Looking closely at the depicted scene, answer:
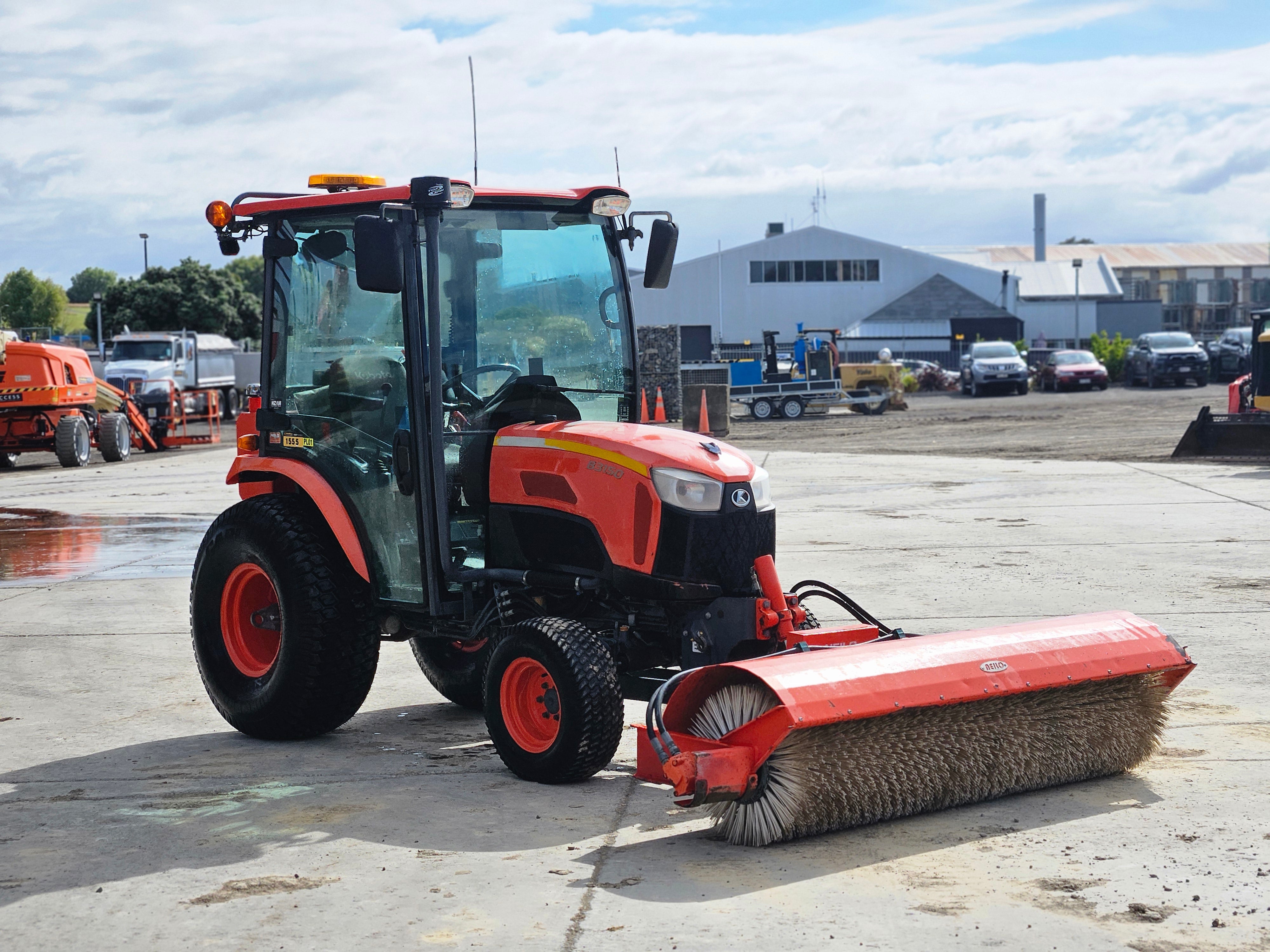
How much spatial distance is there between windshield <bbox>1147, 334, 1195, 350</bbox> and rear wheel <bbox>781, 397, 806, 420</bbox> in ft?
57.1

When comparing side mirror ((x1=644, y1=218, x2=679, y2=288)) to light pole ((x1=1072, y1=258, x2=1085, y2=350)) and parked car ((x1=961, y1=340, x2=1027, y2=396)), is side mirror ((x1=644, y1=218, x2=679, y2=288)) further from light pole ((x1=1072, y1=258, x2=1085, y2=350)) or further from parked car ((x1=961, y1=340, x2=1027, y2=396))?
light pole ((x1=1072, y1=258, x2=1085, y2=350))

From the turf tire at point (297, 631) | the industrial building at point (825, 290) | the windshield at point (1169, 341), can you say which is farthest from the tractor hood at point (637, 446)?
the industrial building at point (825, 290)

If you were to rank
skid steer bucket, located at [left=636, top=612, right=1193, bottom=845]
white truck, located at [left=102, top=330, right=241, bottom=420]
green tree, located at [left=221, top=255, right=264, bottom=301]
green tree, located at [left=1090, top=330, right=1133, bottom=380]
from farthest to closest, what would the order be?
green tree, located at [left=221, top=255, right=264, bottom=301] → green tree, located at [left=1090, top=330, right=1133, bottom=380] → white truck, located at [left=102, top=330, right=241, bottom=420] → skid steer bucket, located at [left=636, top=612, right=1193, bottom=845]

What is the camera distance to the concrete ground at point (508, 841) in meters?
4.17

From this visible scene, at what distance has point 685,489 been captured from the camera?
18.2ft

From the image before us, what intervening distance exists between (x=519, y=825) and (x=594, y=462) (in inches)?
57.0

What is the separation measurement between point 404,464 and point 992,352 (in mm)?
43173

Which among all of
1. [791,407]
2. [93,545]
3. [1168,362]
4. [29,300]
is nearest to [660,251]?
[93,545]

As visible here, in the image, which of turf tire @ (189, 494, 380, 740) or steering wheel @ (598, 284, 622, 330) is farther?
steering wheel @ (598, 284, 622, 330)

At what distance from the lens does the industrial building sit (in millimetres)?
69562

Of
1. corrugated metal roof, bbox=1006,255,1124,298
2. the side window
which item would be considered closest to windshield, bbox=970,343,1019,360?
corrugated metal roof, bbox=1006,255,1124,298

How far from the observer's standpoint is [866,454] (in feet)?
79.6

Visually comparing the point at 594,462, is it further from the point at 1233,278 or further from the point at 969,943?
the point at 1233,278

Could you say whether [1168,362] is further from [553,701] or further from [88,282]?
[88,282]
